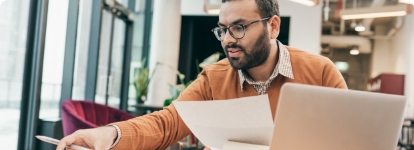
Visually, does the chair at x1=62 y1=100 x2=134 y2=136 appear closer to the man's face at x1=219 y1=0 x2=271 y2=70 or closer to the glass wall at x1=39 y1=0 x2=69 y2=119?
the glass wall at x1=39 y1=0 x2=69 y2=119

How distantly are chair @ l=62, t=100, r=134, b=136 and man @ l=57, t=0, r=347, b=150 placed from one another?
1.81 m

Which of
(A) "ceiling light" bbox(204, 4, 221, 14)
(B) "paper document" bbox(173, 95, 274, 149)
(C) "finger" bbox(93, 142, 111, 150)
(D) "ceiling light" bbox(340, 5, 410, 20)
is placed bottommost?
(C) "finger" bbox(93, 142, 111, 150)

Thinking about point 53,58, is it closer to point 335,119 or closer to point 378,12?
point 335,119

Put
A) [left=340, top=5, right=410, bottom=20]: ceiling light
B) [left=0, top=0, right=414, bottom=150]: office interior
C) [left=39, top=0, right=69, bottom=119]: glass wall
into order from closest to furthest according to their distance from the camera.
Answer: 1. [left=0, top=0, right=414, bottom=150]: office interior
2. [left=39, top=0, right=69, bottom=119]: glass wall
3. [left=340, top=5, right=410, bottom=20]: ceiling light

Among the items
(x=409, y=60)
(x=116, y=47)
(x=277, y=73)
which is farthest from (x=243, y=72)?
(x=409, y=60)

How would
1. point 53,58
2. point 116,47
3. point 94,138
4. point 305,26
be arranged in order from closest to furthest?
point 94,138 < point 53,58 < point 116,47 < point 305,26

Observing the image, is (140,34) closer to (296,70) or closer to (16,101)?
(16,101)

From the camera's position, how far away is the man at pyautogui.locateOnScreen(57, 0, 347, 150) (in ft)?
3.91

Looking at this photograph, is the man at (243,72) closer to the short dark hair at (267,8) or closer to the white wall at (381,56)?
the short dark hair at (267,8)

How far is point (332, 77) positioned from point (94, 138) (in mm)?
778

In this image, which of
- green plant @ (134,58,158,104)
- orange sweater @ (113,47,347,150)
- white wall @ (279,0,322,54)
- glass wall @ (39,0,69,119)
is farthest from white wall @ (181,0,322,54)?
orange sweater @ (113,47,347,150)

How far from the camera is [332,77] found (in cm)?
133

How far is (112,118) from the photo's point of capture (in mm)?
3914

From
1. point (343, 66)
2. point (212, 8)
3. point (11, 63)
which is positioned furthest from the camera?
point (343, 66)
